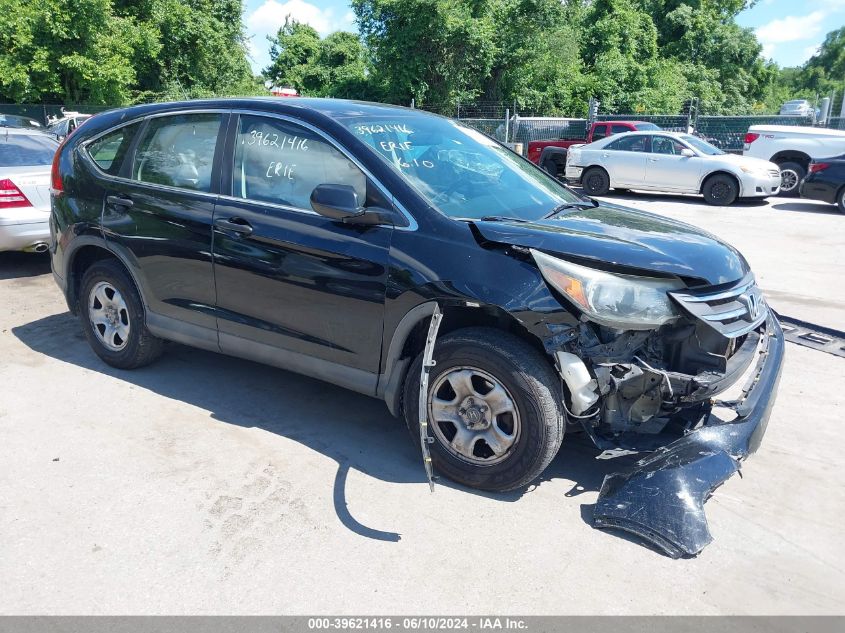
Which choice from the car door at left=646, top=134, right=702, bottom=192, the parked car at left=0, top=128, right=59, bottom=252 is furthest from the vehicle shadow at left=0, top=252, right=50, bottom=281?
the car door at left=646, top=134, right=702, bottom=192

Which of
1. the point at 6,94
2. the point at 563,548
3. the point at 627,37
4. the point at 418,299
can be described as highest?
the point at 627,37

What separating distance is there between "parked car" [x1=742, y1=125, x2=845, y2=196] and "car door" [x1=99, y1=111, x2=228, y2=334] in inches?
603

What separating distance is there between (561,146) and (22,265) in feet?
47.9

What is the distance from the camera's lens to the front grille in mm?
3162


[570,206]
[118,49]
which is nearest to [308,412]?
[570,206]

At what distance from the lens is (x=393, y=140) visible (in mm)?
3939

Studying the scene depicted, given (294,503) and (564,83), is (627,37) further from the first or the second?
(294,503)

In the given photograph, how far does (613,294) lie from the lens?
10.3ft

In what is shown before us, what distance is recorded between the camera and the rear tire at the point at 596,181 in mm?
16328

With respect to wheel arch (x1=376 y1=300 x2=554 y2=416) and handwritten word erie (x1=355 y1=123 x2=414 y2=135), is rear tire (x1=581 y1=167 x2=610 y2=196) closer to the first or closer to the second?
handwritten word erie (x1=355 y1=123 x2=414 y2=135)

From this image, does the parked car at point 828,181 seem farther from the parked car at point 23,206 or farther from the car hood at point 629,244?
the parked car at point 23,206

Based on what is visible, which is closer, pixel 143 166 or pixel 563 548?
pixel 563 548

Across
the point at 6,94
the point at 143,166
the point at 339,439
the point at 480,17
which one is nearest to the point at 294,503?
the point at 339,439

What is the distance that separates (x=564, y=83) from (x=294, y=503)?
1271 inches
